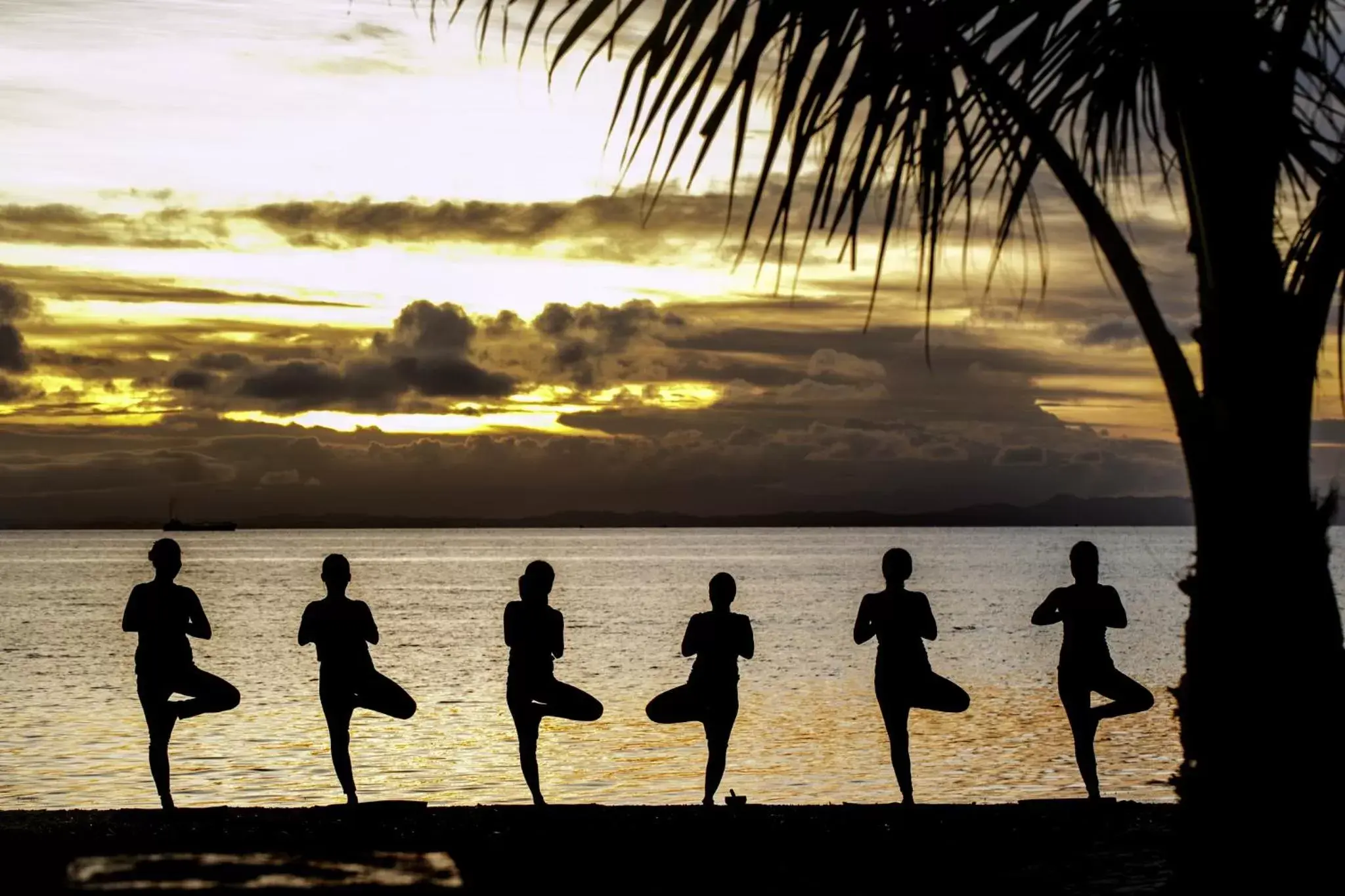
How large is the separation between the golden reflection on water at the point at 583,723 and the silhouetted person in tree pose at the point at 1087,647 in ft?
24.1

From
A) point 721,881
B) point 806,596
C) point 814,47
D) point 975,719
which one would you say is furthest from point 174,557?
point 806,596

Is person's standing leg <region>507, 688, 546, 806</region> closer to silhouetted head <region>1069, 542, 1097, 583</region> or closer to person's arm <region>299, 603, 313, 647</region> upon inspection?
person's arm <region>299, 603, 313, 647</region>

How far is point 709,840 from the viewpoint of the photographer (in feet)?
28.8

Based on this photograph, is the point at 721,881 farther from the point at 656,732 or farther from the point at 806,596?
the point at 806,596

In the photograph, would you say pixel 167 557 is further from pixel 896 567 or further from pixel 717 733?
pixel 896 567

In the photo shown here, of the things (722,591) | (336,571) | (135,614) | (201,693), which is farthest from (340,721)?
(722,591)

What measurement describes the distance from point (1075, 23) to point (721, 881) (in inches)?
172

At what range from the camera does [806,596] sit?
261 feet

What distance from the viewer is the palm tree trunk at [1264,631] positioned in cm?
545

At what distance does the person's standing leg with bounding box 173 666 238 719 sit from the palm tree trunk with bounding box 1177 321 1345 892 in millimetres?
6556

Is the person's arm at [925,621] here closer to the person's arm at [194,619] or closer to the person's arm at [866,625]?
the person's arm at [866,625]

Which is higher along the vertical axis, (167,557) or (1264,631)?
(1264,631)

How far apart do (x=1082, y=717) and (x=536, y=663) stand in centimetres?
371

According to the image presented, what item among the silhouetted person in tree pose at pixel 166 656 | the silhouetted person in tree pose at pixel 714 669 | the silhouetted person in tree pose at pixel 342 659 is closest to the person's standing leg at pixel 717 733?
the silhouetted person in tree pose at pixel 714 669
